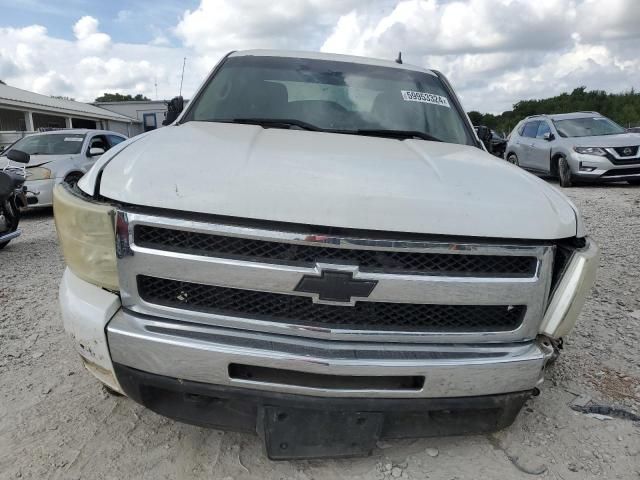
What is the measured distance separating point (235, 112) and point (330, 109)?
582mm

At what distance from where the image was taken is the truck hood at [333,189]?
178 centimetres

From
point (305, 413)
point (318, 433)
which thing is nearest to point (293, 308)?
point (305, 413)

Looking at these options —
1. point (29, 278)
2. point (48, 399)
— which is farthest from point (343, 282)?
point (29, 278)

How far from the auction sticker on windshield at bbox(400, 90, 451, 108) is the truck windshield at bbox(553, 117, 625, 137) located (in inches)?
387

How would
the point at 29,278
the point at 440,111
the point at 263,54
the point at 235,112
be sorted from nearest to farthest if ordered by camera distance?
the point at 235,112 → the point at 440,111 → the point at 263,54 → the point at 29,278

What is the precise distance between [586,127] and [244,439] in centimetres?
1219

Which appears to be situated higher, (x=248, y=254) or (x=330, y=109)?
(x=330, y=109)

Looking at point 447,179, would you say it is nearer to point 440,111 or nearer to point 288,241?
point 288,241

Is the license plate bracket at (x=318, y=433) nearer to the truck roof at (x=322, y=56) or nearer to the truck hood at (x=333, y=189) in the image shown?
the truck hood at (x=333, y=189)

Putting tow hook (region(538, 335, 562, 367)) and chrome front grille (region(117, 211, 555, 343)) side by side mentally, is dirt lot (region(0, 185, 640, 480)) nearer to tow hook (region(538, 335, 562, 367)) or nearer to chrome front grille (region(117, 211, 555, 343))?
tow hook (region(538, 335, 562, 367))

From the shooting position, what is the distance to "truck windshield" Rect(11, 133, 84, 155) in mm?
9901

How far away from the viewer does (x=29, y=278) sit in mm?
5129

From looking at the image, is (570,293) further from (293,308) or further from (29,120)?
(29,120)

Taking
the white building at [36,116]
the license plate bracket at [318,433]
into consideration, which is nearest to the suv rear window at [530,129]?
the license plate bracket at [318,433]
